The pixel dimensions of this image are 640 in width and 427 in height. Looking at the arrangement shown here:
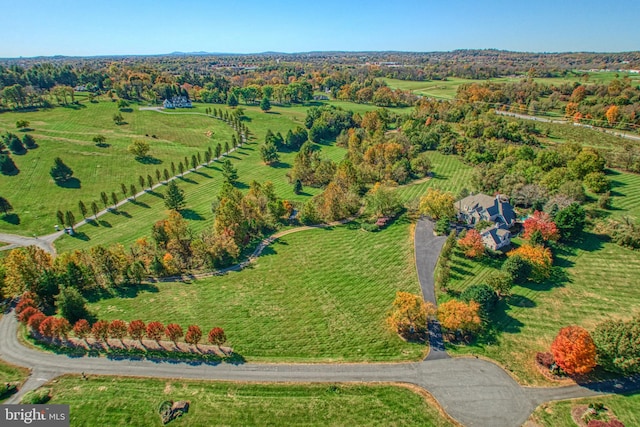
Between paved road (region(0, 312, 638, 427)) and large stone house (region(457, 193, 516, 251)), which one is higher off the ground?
large stone house (region(457, 193, 516, 251))

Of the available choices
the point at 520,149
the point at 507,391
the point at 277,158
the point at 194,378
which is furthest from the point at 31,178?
the point at 520,149

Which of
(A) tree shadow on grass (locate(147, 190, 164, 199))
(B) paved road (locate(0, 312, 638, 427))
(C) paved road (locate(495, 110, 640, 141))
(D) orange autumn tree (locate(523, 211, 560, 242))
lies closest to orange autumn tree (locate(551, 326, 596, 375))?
(B) paved road (locate(0, 312, 638, 427))

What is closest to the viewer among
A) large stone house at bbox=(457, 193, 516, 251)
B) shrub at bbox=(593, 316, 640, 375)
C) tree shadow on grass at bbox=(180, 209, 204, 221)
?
shrub at bbox=(593, 316, 640, 375)

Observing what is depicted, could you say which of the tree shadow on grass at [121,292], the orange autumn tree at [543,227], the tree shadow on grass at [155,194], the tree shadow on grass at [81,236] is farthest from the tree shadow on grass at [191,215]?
the orange autumn tree at [543,227]

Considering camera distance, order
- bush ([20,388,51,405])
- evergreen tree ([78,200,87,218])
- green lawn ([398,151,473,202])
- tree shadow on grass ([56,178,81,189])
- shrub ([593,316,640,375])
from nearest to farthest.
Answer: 1. bush ([20,388,51,405])
2. shrub ([593,316,640,375])
3. evergreen tree ([78,200,87,218])
4. green lawn ([398,151,473,202])
5. tree shadow on grass ([56,178,81,189])

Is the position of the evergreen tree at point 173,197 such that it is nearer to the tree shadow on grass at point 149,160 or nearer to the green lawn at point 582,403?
the tree shadow on grass at point 149,160

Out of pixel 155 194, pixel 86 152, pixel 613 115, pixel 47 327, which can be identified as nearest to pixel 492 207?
pixel 47 327

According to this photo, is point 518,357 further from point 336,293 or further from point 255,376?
point 255,376

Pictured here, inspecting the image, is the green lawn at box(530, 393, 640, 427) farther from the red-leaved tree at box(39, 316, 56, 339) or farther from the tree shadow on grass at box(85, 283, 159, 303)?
the red-leaved tree at box(39, 316, 56, 339)
